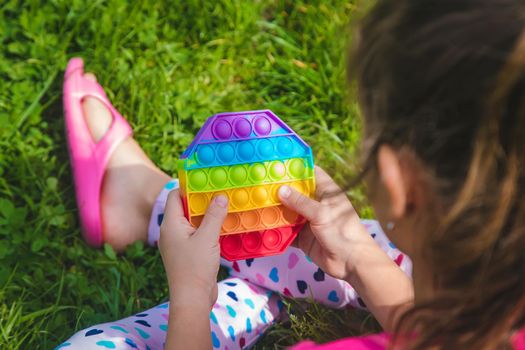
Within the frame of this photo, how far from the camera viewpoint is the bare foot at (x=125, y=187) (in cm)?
150

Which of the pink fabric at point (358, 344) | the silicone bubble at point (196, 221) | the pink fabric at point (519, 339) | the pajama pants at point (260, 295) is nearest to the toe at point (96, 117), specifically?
the pajama pants at point (260, 295)

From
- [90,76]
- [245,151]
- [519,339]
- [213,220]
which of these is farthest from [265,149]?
[90,76]

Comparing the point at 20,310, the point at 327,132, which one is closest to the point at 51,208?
the point at 20,310

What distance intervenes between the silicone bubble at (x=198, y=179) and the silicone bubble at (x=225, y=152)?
0.12ft

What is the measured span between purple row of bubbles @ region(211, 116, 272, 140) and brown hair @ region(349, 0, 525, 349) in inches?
12.5

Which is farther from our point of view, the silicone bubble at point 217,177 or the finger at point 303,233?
the finger at point 303,233

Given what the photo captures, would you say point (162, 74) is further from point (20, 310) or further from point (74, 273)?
point (20, 310)

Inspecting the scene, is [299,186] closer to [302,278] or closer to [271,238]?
[271,238]

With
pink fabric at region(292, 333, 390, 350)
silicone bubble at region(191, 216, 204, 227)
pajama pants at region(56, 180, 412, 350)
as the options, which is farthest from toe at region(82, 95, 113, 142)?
pink fabric at region(292, 333, 390, 350)

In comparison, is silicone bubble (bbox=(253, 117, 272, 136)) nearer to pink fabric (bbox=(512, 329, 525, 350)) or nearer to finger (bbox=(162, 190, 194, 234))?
finger (bbox=(162, 190, 194, 234))

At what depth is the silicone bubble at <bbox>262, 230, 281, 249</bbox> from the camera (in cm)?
116

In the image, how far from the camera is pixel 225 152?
3.61ft

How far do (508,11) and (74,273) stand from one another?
1062 millimetres

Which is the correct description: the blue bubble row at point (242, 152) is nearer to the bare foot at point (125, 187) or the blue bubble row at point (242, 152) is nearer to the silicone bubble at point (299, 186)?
the silicone bubble at point (299, 186)
